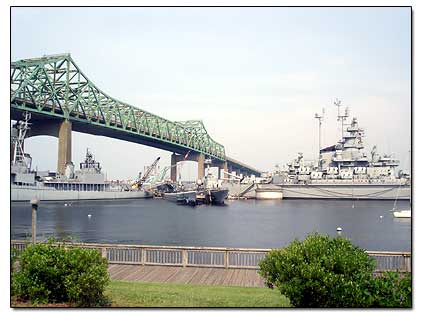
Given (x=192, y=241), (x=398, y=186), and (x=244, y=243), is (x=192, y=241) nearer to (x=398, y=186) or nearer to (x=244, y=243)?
(x=244, y=243)

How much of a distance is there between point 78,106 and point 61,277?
2545 cm

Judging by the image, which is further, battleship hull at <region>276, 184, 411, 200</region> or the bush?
battleship hull at <region>276, 184, 411, 200</region>

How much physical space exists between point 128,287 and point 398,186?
4598cm

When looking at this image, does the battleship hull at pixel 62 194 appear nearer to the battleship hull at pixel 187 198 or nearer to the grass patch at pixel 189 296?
the battleship hull at pixel 187 198

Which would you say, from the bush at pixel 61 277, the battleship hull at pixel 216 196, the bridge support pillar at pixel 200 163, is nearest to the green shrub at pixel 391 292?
the bush at pixel 61 277

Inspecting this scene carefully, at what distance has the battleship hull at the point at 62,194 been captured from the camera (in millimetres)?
28831

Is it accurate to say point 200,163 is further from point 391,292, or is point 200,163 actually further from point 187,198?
point 391,292

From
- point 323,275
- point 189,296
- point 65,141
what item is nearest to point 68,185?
point 65,141

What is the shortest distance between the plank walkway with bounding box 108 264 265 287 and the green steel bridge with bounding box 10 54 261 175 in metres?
10.6

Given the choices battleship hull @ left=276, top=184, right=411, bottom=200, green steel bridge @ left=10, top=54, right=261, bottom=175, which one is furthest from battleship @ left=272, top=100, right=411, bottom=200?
green steel bridge @ left=10, top=54, right=261, bottom=175

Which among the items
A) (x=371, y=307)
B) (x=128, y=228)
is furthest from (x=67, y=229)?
(x=371, y=307)

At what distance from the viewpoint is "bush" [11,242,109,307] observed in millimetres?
5211

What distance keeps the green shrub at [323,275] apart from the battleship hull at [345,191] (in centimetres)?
4353

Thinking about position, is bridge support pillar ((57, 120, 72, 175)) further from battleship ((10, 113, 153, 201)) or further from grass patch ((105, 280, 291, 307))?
grass patch ((105, 280, 291, 307))
